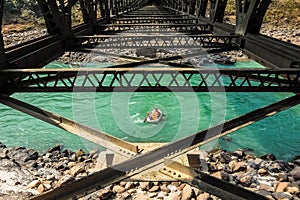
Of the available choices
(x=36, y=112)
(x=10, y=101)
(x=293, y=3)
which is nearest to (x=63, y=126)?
(x=36, y=112)

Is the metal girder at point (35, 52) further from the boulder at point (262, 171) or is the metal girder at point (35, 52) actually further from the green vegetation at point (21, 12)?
the green vegetation at point (21, 12)

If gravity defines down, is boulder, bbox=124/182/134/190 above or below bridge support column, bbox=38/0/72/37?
below

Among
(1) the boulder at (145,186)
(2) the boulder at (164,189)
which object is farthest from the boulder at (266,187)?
(1) the boulder at (145,186)

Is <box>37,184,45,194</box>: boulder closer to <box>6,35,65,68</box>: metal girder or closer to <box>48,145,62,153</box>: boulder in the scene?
<box>48,145,62,153</box>: boulder

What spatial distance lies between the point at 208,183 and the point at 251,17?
864cm

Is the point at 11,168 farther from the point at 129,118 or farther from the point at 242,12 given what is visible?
the point at 242,12

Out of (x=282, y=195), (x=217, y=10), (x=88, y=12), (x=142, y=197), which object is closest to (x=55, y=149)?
(x=142, y=197)

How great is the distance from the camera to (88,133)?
5098mm

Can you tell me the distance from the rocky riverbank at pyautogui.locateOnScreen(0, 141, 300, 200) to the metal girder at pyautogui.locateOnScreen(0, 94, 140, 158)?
291 cm

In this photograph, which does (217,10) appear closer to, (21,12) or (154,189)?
(154,189)

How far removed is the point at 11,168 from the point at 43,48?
16.6 feet

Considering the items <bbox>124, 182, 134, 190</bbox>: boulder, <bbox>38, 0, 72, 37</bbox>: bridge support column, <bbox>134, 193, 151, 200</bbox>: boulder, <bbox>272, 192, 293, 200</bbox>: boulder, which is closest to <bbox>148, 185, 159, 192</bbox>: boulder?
<bbox>134, 193, 151, 200</bbox>: boulder

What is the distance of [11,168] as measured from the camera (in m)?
9.54

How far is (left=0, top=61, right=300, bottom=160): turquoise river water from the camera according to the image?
12.4 m
